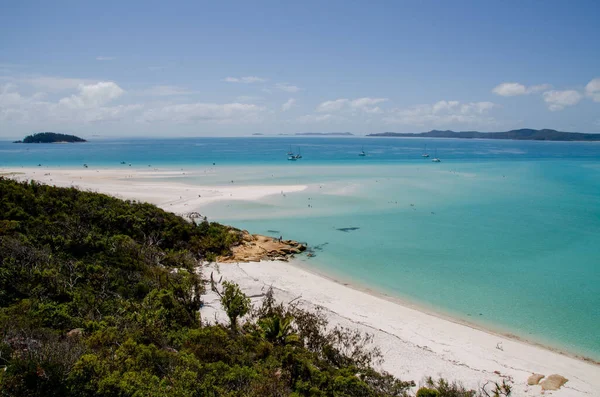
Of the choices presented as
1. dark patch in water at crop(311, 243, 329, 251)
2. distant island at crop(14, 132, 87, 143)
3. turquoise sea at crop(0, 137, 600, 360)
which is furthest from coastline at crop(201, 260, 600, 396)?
distant island at crop(14, 132, 87, 143)

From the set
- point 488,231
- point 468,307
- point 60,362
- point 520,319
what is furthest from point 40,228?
point 488,231

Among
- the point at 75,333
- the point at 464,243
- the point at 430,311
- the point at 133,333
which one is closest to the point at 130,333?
the point at 133,333

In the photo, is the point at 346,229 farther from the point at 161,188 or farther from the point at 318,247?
the point at 161,188

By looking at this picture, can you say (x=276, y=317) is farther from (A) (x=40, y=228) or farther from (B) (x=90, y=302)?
(A) (x=40, y=228)

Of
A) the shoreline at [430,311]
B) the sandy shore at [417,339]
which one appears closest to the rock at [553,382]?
the sandy shore at [417,339]

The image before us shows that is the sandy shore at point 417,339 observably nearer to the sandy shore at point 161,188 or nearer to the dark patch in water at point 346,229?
the dark patch in water at point 346,229
